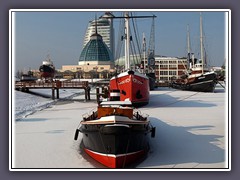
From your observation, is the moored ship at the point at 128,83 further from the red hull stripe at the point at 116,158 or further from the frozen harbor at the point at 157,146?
the red hull stripe at the point at 116,158

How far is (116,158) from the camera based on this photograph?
826 centimetres

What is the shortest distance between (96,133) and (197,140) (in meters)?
4.29

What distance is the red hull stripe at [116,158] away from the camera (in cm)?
828

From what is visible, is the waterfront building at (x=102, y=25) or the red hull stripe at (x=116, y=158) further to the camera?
the waterfront building at (x=102, y=25)

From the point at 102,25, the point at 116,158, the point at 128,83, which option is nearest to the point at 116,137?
the point at 116,158

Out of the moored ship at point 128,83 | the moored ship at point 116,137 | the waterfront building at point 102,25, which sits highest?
the waterfront building at point 102,25

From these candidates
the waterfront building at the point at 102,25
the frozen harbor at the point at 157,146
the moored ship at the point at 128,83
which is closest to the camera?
the frozen harbor at the point at 157,146

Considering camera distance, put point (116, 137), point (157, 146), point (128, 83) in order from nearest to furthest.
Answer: point (116, 137), point (157, 146), point (128, 83)

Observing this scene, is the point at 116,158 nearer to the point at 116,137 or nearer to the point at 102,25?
the point at 116,137

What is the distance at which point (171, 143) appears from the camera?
35.1 feet

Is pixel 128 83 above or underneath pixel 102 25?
underneath

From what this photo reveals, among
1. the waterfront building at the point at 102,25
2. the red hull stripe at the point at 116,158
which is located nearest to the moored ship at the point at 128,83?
the waterfront building at the point at 102,25

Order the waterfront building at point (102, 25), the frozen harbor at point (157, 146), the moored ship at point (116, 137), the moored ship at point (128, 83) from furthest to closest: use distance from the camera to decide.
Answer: the moored ship at point (128, 83), the waterfront building at point (102, 25), the frozen harbor at point (157, 146), the moored ship at point (116, 137)
